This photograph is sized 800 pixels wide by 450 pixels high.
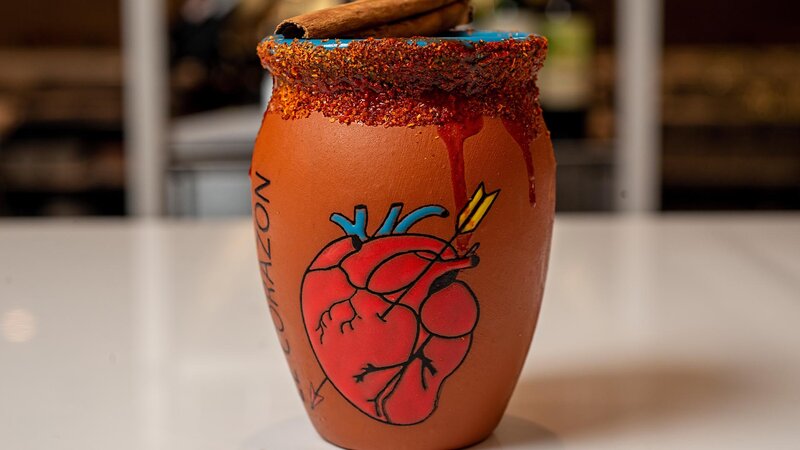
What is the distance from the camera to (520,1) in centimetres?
243

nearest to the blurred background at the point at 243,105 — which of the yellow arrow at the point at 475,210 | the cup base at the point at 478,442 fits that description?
the cup base at the point at 478,442

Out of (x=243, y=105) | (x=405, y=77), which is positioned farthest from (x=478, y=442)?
(x=243, y=105)

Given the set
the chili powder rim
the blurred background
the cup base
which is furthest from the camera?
the blurred background

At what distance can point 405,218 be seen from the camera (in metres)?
0.72

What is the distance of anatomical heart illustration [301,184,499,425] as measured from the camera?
0.73 metres

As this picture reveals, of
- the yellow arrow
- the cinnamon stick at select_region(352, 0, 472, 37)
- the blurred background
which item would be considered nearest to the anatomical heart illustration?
the yellow arrow

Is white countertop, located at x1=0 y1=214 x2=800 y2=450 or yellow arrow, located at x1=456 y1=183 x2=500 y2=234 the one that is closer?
yellow arrow, located at x1=456 y1=183 x2=500 y2=234

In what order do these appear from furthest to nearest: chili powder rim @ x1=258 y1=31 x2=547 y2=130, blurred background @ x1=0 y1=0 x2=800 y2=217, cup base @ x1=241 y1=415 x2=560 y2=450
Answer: blurred background @ x1=0 y1=0 x2=800 y2=217
cup base @ x1=241 y1=415 x2=560 y2=450
chili powder rim @ x1=258 y1=31 x2=547 y2=130

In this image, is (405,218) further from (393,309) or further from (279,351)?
(279,351)

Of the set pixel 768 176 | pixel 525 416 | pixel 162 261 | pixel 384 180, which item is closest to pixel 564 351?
pixel 525 416

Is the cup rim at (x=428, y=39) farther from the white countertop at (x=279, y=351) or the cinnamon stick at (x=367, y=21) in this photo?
the white countertop at (x=279, y=351)

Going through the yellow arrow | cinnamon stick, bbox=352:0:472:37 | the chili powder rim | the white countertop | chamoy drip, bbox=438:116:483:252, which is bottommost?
the white countertop

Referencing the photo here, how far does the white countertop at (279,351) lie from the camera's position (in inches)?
33.6

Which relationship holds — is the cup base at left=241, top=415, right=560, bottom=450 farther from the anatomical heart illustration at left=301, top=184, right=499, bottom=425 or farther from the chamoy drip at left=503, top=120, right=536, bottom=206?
the chamoy drip at left=503, top=120, right=536, bottom=206
